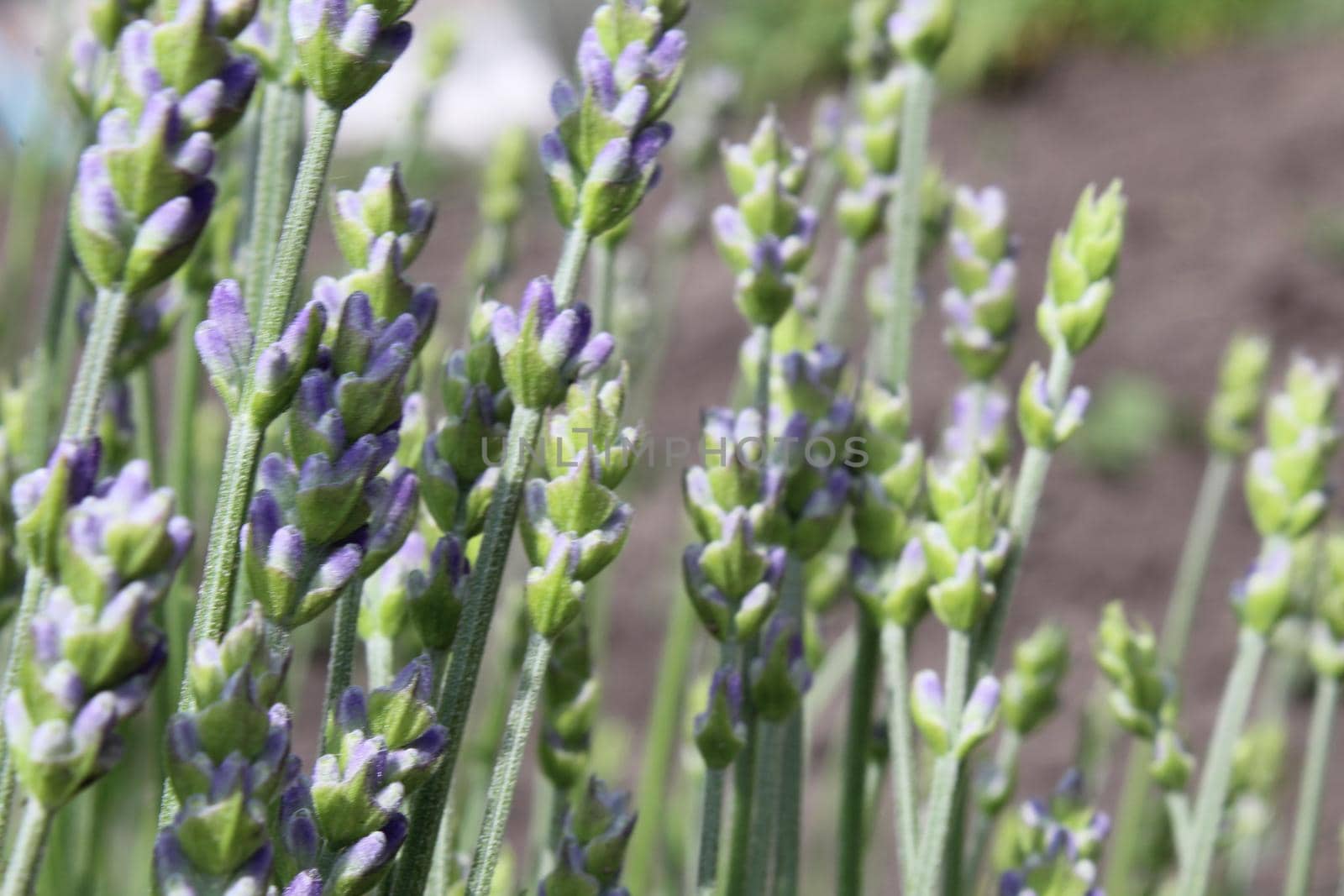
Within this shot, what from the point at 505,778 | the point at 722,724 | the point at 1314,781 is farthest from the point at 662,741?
the point at 505,778

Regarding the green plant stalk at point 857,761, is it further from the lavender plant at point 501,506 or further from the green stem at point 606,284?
the green stem at point 606,284

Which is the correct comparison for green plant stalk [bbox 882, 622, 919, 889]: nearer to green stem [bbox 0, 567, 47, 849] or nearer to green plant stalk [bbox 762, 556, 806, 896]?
green plant stalk [bbox 762, 556, 806, 896]

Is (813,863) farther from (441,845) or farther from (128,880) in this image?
(441,845)

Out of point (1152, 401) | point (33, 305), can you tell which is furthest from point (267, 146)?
point (33, 305)

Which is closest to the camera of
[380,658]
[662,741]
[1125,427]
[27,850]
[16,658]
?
[27,850]

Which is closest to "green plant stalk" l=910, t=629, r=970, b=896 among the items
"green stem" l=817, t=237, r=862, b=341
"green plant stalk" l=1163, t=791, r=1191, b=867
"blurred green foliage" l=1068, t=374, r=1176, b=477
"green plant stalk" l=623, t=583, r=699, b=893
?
"green plant stalk" l=1163, t=791, r=1191, b=867

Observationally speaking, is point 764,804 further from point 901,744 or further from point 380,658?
point 380,658
